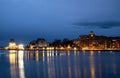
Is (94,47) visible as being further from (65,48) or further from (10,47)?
(10,47)

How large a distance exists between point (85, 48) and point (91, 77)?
141 meters

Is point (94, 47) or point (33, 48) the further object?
point (33, 48)

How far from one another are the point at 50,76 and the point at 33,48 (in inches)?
5982

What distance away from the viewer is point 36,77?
2614cm

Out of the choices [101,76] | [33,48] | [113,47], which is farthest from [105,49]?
[101,76]

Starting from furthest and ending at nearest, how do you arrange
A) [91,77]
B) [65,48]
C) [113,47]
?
[65,48], [113,47], [91,77]

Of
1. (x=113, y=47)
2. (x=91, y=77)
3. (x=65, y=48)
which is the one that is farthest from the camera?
(x=65, y=48)

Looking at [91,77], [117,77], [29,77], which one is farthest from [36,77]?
[117,77]

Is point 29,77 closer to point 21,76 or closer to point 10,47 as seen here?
point 21,76

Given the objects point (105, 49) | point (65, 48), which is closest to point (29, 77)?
point (105, 49)

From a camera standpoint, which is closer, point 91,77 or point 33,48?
point 91,77

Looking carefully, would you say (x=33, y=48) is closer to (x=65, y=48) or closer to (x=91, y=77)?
(x=65, y=48)

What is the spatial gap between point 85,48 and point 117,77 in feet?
458

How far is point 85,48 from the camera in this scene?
543 ft
